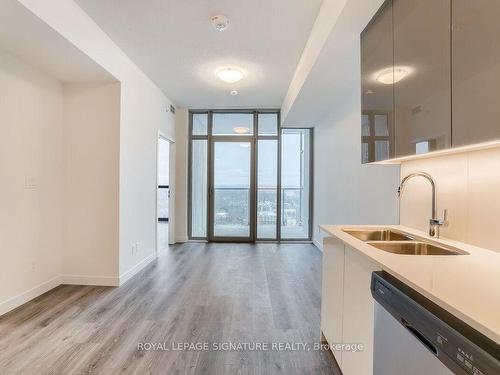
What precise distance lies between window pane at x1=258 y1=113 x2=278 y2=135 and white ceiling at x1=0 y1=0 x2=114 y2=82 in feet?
10.1

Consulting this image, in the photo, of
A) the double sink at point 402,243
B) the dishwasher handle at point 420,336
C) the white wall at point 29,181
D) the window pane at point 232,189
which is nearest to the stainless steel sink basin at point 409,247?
the double sink at point 402,243

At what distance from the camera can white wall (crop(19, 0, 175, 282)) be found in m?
2.27

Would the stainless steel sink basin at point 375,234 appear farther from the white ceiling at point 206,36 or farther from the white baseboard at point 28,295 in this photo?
the white baseboard at point 28,295

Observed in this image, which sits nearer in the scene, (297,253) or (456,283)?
(456,283)

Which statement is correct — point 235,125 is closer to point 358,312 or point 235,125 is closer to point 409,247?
point 409,247

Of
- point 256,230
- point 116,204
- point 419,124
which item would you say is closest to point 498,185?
point 419,124

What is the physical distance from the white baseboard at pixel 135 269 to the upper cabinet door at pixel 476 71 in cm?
348

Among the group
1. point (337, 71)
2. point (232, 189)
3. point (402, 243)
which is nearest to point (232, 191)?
point (232, 189)

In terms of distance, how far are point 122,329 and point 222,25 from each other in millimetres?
2858

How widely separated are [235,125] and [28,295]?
420 cm

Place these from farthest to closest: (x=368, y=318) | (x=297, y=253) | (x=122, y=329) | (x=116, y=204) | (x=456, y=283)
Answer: (x=297, y=253)
(x=116, y=204)
(x=122, y=329)
(x=368, y=318)
(x=456, y=283)

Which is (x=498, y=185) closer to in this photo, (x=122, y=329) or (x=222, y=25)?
(x=222, y=25)

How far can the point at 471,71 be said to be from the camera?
103 cm

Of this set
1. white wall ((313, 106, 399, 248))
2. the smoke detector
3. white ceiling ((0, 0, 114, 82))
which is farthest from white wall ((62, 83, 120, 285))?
white wall ((313, 106, 399, 248))
